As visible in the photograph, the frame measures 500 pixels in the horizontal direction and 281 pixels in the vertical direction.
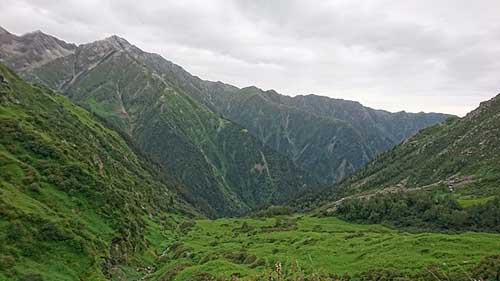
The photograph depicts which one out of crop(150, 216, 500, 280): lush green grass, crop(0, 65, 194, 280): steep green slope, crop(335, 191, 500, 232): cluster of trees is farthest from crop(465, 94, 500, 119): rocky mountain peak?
crop(0, 65, 194, 280): steep green slope

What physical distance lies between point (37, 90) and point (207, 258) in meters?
126

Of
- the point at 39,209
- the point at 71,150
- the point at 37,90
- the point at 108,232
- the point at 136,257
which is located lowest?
the point at 136,257

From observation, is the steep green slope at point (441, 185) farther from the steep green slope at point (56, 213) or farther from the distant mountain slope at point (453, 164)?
the steep green slope at point (56, 213)

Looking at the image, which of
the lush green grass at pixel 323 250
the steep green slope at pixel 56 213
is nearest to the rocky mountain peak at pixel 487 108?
the lush green grass at pixel 323 250

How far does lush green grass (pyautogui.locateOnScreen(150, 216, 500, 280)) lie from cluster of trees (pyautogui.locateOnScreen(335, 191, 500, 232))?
17.1ft

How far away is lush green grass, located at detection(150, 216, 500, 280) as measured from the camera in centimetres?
5047

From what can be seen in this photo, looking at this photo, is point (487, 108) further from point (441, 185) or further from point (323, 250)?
point (323, 250)

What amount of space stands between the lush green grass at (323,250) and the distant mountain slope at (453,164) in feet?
125

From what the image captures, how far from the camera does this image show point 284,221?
11944 centimetres

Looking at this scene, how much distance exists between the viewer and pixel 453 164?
458ft

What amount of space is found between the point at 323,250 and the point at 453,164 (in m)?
88.3

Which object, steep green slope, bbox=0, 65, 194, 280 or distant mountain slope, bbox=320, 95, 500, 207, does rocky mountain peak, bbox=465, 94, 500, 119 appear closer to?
distant mountain slope, bbox=320, 95, 500, 207

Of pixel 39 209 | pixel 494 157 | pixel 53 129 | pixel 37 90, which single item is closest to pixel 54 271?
pixel 39 209

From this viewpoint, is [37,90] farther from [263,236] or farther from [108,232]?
[263,236]
